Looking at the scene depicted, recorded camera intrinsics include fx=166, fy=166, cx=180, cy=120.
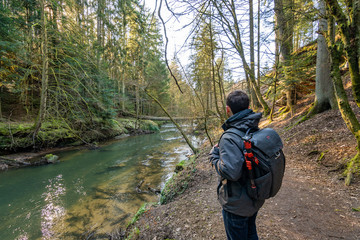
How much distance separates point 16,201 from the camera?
18.5 feet

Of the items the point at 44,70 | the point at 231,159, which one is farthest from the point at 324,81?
the point at 44,70

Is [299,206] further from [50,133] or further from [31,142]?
[50,133]

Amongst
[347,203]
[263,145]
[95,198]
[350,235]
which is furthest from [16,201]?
[347,203]

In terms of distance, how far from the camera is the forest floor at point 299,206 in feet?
8.25

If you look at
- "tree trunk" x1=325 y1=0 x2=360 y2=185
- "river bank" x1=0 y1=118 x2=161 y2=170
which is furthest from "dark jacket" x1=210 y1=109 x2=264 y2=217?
"river bank" x1=0 y1=118 x2=161 y2=170

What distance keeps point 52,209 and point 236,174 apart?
20.5 feet

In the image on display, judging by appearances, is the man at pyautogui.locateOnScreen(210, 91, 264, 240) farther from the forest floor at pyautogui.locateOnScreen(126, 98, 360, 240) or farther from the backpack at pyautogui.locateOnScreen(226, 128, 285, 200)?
the forest floor at pyautogui.locateOnScreen(126, 98, 360, 240)

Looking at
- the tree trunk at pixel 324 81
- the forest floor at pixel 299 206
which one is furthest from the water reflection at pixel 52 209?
the tree trunk at pixel 324 81

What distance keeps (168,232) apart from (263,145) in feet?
8.26

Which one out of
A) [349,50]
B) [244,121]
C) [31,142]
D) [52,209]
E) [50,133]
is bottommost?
[52,209]

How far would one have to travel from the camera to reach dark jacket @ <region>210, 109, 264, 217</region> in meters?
1.31

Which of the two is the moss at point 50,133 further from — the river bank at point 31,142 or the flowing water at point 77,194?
the flowing water at point 77,194

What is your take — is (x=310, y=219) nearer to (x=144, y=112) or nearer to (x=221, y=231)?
(x=221, y=231)

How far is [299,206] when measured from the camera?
3039mm
